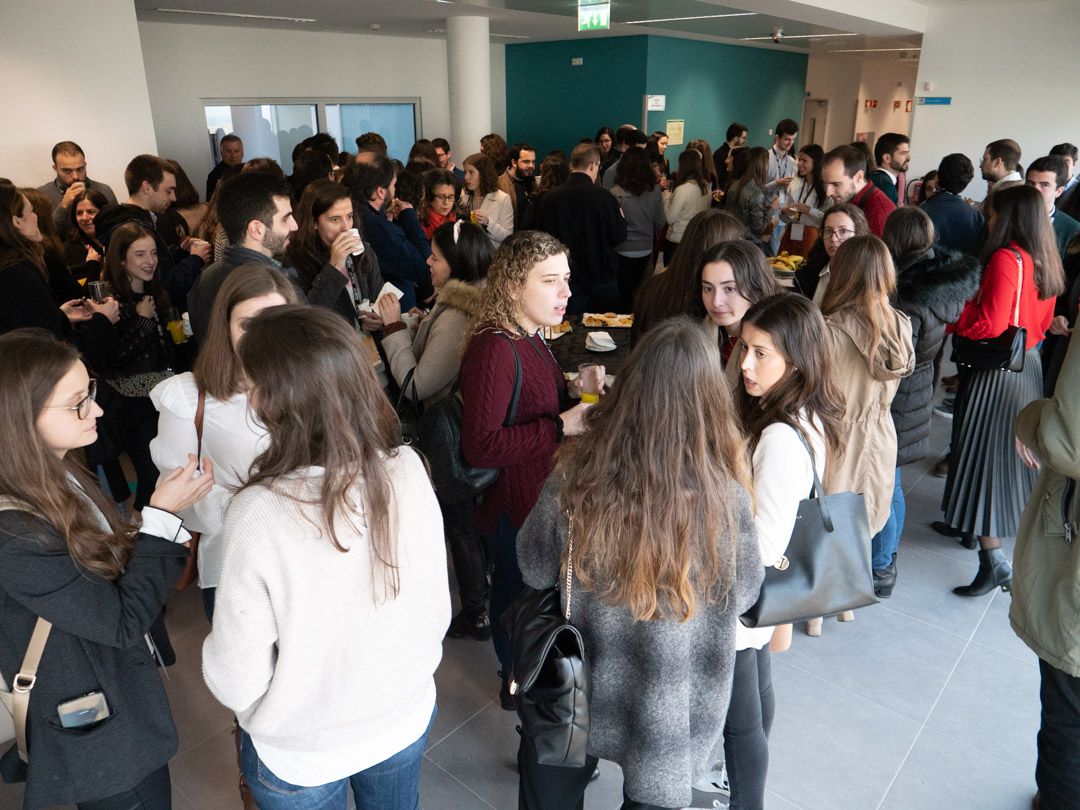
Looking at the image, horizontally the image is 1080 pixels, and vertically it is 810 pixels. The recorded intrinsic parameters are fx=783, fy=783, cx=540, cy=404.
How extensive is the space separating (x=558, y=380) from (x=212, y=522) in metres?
1.03

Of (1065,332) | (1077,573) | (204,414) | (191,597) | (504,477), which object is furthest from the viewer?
(1065,332)

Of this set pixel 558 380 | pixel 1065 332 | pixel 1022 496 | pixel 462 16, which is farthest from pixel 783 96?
pixel 558 380

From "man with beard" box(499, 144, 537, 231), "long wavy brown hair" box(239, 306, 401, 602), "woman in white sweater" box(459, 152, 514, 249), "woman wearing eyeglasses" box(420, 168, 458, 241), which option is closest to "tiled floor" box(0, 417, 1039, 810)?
"long wavy brown hair" box(239, 306, 401, 602)

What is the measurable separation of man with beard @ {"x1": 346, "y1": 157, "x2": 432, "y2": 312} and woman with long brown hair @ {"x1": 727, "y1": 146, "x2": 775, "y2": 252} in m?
3.15

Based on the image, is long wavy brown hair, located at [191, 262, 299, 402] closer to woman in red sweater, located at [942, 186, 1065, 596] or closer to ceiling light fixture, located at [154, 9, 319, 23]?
woman in red sweater, located at [942, 186, 1065, 596]

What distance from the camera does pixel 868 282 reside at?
2613 millimetres

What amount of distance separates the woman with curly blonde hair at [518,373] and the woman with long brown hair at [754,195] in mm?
4354

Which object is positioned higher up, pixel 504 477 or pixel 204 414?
pixel 204 414

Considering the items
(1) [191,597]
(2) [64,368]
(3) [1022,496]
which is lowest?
(1) [191,597]

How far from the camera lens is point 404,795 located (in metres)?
1.53

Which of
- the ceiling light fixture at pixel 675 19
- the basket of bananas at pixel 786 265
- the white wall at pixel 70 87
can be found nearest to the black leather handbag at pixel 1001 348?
the basket of bananas at pixel 786 265

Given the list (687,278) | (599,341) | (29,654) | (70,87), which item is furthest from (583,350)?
(70,87)

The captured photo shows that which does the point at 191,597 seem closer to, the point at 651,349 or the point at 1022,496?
the point at 651,349

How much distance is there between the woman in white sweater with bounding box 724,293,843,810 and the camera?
1.73 metres
